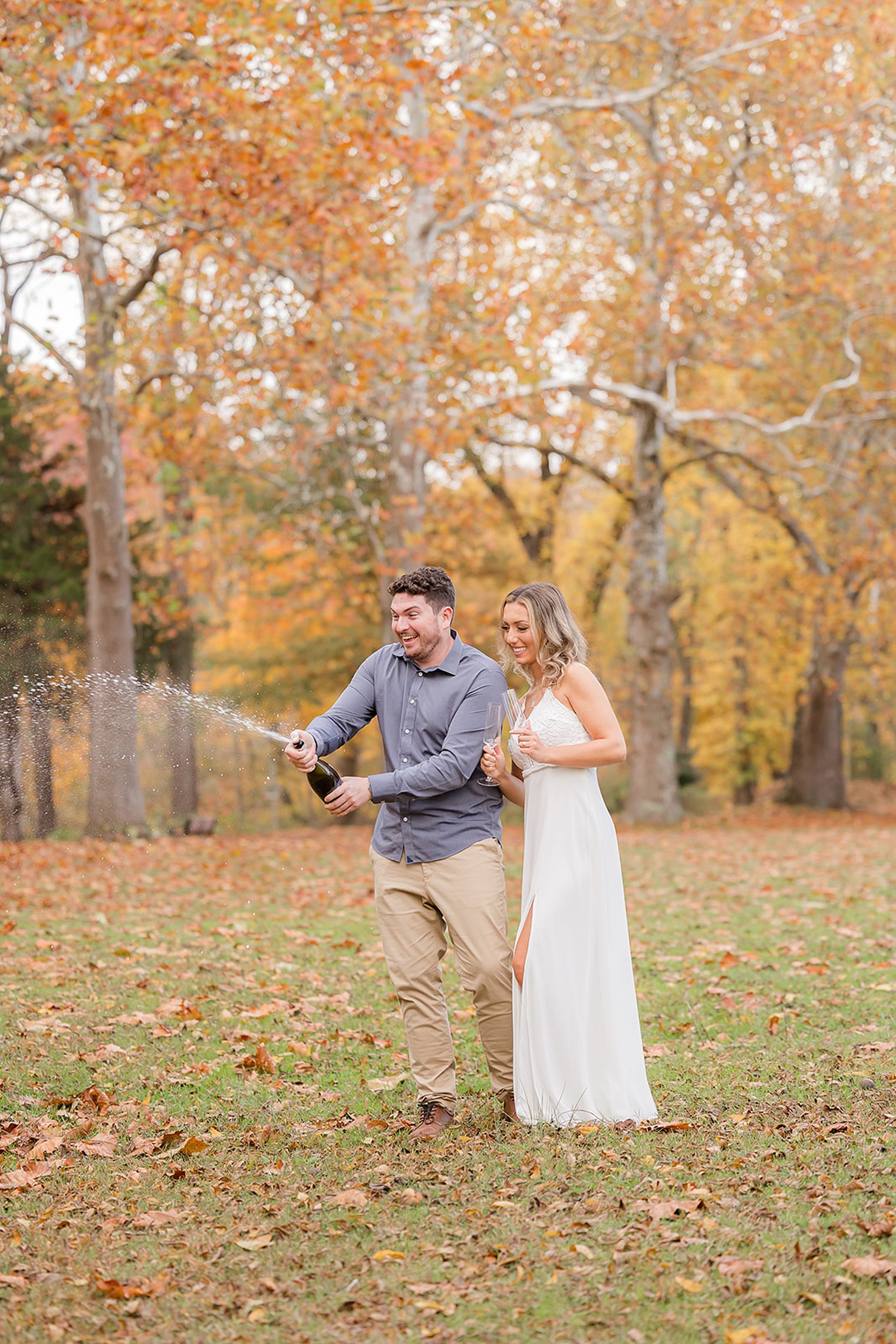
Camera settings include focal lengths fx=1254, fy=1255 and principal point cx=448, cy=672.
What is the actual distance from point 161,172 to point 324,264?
10.8 ft

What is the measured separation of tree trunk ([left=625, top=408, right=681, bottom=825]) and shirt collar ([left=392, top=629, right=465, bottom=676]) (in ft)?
59.2

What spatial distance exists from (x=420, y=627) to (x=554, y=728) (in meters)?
0.73

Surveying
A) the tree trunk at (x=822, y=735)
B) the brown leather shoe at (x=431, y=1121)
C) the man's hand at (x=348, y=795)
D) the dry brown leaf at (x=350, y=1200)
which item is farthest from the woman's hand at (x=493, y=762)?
the tree trunk at (x=822, y=735)

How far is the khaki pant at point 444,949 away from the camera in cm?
536

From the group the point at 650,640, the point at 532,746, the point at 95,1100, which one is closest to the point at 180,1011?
the point at 95,1100

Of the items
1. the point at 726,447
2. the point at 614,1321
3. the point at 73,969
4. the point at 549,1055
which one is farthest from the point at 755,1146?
the point at 726,447

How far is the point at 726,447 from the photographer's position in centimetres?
2370

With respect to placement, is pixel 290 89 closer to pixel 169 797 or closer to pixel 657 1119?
pixel 657 1119

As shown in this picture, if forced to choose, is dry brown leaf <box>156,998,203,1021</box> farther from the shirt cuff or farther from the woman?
the shirt cuff

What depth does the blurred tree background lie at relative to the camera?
13.6m

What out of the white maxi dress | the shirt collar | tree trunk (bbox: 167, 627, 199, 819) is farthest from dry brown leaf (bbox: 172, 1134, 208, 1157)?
tree trunk (bbox: 167, 627, 199, 819)

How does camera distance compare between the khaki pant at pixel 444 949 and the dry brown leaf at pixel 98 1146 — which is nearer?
the dry brown leaf at pixel 98 1146

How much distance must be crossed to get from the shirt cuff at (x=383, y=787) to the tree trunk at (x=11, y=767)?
8.16m

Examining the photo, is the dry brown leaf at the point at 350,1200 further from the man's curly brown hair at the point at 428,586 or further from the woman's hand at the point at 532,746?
the man's curly brown hair at the point at 428,586
